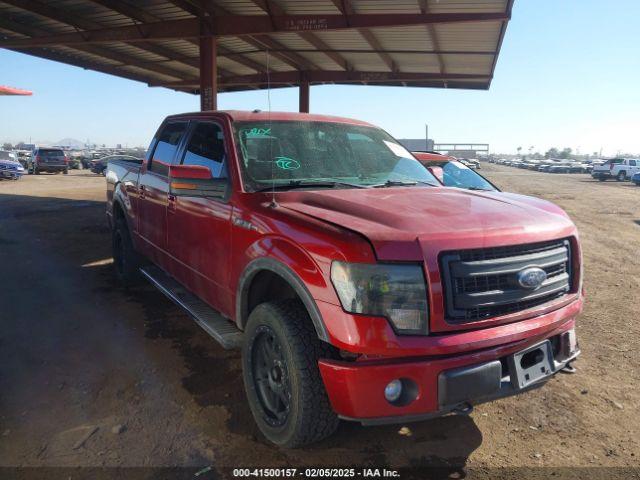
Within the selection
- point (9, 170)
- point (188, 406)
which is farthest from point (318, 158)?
point (9, 170)

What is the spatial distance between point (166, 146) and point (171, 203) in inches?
30.8

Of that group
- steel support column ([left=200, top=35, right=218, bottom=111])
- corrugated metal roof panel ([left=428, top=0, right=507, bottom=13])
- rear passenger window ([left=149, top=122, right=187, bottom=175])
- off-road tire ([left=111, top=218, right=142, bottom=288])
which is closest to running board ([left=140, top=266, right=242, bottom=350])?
off-road tire ([left=111, top=218, right=142, bottom=288])

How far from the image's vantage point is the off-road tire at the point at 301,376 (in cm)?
251

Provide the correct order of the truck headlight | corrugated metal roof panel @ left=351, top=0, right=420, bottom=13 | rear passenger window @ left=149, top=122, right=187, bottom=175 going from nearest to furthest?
1. the truck headlight
2. rear passenger window @ left=149, top=122, right=187, bottom=175
3. corrugated metal roof panel @ left=351, top=0, right=420, bottom=13

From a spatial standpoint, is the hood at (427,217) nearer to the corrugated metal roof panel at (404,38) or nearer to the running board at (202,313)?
the running board at (202,313)

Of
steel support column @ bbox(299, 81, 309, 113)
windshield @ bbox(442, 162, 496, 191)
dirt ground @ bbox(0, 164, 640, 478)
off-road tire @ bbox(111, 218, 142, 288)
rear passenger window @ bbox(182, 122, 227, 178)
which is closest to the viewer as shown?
dirt ground @ bbox(0, 164, 640, 478)

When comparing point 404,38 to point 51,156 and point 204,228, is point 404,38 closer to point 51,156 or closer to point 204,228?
point 204,228

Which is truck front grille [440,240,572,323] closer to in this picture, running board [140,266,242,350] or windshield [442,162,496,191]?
A: running board [140,266,242,350]

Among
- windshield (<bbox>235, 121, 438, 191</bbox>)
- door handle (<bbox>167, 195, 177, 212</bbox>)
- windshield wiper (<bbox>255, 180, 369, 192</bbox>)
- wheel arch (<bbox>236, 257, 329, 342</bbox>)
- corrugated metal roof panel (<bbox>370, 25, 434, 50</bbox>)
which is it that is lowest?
wheel arch (<bbox>236, 257, 329, 342</bbox>)

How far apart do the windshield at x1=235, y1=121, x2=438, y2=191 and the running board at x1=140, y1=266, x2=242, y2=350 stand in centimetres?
100

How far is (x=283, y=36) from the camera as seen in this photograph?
43.2 ft

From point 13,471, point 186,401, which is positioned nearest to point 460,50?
point 186,401

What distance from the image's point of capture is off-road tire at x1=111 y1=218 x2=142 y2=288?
5.66 metres

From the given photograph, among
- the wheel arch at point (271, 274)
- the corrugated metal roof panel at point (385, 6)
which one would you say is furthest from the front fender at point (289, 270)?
the corrugated metal roof panel at point (385, 6)
